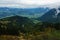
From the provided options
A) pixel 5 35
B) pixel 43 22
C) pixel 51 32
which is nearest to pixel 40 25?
pixel 43 22

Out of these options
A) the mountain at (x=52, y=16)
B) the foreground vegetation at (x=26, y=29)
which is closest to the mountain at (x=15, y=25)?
the foreground vegetation at (x=26, y=29)

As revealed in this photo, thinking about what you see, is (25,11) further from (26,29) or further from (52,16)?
(52,16)

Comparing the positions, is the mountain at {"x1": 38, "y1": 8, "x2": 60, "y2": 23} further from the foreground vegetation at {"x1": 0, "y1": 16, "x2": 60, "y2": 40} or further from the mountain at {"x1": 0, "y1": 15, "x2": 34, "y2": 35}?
the mountain at {"x1": 0, "y1": 15, "x2": 34, "y2": 35}

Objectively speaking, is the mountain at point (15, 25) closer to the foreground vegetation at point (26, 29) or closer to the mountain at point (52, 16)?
the foreground vegetation at point (26, 29)

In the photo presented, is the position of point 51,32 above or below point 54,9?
below

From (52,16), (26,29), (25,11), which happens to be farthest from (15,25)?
(52,16)

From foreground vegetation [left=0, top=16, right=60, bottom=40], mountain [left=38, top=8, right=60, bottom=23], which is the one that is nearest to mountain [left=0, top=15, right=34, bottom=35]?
foreground vegetation [left=0, top=16, right=60, bottom=40]

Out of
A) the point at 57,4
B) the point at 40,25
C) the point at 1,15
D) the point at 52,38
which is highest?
the point at 57,4

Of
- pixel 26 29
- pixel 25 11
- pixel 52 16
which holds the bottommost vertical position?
pixel 26 29

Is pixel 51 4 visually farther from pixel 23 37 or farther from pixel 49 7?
pixel 23 37
